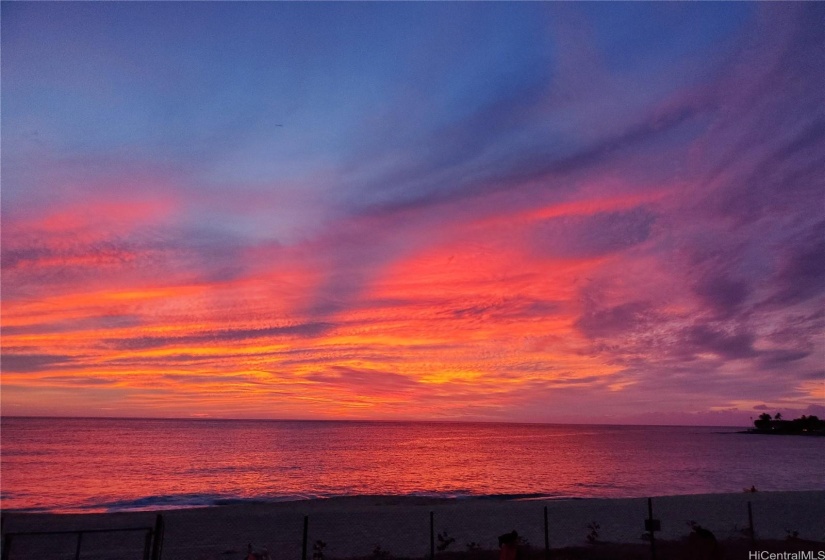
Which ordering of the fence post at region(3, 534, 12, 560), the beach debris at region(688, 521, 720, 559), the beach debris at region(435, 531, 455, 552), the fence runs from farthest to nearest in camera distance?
1. the fence
2. the beach debris at region(435, 531, 455, 552)
3. the fence post at region(3, 534, 12, 560)
4. the beach debris at region(688, 521, 720, 559)

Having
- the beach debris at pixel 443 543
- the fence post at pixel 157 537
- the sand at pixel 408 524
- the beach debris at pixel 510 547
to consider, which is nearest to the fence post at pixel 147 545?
the fence post at pixel 157 537

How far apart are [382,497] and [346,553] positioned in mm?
22989

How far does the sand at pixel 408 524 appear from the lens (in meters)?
24.0

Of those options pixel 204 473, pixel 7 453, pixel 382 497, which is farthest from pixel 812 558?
pixel 7 453

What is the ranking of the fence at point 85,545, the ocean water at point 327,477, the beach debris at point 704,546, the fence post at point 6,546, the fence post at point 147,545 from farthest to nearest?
the ocean water at point 327,477 → the fence at point 85,545 → the fence post at point 147,545 → the fence post at point 6,546 → the beach debris at point 704,546

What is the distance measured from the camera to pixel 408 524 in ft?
96.8

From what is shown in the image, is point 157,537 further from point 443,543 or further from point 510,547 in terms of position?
point 443,543

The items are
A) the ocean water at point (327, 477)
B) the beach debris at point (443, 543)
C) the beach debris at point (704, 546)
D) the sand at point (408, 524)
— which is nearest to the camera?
the beach debris at point (704, 546)

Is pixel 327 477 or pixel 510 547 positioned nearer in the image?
pixel 510 547

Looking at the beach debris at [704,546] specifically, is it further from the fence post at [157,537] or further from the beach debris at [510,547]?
the fence post at [157,537]

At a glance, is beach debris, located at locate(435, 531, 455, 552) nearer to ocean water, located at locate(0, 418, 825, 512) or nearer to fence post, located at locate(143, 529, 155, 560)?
fence post, located at locate(143, 529, 155, 560)

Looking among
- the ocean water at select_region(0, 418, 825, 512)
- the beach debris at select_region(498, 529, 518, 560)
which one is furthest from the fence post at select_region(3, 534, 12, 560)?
the ocean water at select_region(0, 418, 825, 512)

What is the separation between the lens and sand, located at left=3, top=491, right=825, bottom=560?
23984 mm

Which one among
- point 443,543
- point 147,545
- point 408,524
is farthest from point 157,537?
point 408,524
